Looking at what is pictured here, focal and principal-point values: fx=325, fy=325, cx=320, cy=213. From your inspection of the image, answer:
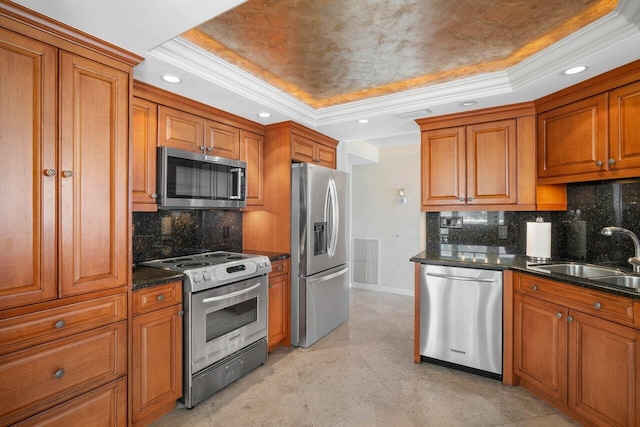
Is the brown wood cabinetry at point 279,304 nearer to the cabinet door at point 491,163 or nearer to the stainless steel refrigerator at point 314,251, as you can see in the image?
the stainless steel refrigerator at point 314,251

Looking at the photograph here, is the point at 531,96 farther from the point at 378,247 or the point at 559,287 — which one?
the point at 378,247

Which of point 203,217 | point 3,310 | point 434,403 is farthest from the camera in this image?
point 203,217

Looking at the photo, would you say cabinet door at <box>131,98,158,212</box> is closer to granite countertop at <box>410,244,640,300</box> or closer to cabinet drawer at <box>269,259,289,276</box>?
cabinet drawer at <box>269,259,289,276</box>

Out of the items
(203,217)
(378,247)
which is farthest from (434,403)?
(378,247)

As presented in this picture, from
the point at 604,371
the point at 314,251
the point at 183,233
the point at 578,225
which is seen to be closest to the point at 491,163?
the point at 578,225

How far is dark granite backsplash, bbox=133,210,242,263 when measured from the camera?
2639 mm

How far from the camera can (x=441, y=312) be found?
281cm

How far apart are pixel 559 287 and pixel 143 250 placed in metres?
3.07

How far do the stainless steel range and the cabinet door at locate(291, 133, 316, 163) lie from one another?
114 centimetres

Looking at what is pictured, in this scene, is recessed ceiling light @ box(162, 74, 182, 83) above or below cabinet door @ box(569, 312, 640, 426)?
above

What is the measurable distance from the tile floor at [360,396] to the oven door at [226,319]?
12.5 inches

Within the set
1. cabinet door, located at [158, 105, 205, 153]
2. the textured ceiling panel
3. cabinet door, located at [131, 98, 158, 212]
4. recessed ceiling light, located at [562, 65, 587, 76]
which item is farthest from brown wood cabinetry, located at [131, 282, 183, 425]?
recessed ceiling light, located at [562, 65, 587, 76]

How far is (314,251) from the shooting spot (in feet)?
11.0

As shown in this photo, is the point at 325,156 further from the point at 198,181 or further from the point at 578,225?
the point at 578,225
